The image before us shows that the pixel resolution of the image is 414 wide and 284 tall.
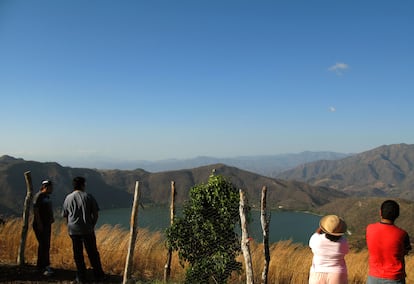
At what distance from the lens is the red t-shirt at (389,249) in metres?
3.75

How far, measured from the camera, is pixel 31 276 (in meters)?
6.27

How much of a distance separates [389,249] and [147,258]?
5498 mm

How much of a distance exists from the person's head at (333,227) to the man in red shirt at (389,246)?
Answer: 334 mm

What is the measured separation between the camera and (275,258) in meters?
8.23

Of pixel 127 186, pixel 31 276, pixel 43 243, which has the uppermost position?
pixel 43 243

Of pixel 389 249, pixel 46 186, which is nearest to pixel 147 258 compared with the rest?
pixel 46 186

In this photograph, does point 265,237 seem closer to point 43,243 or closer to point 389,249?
point 389,249

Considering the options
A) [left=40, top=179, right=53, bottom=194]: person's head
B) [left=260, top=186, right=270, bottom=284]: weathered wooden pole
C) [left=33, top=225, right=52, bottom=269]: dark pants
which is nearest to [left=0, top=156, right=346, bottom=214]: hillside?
[left=33, top=225, right=52, bottom=269]: dark pants

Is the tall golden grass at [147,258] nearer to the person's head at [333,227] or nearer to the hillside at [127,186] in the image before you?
the person's head at [333,227]

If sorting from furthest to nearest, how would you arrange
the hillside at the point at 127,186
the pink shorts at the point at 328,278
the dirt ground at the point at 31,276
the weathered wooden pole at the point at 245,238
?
the hillside at the point at 127,186, the dirt ground at the point at 31,276, the weathered wooden pole at the point at 245,238, the pink shorts at the point at 328,278

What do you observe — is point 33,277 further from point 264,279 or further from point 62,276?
point 264,279

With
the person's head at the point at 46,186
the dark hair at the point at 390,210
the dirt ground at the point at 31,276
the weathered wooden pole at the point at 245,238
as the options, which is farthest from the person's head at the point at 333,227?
the person's head at the point at 46,186

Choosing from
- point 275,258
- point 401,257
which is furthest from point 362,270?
point 401,257

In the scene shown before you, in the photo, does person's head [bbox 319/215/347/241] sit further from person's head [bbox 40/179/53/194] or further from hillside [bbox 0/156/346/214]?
hillside [bbox 0/156/346/214]
